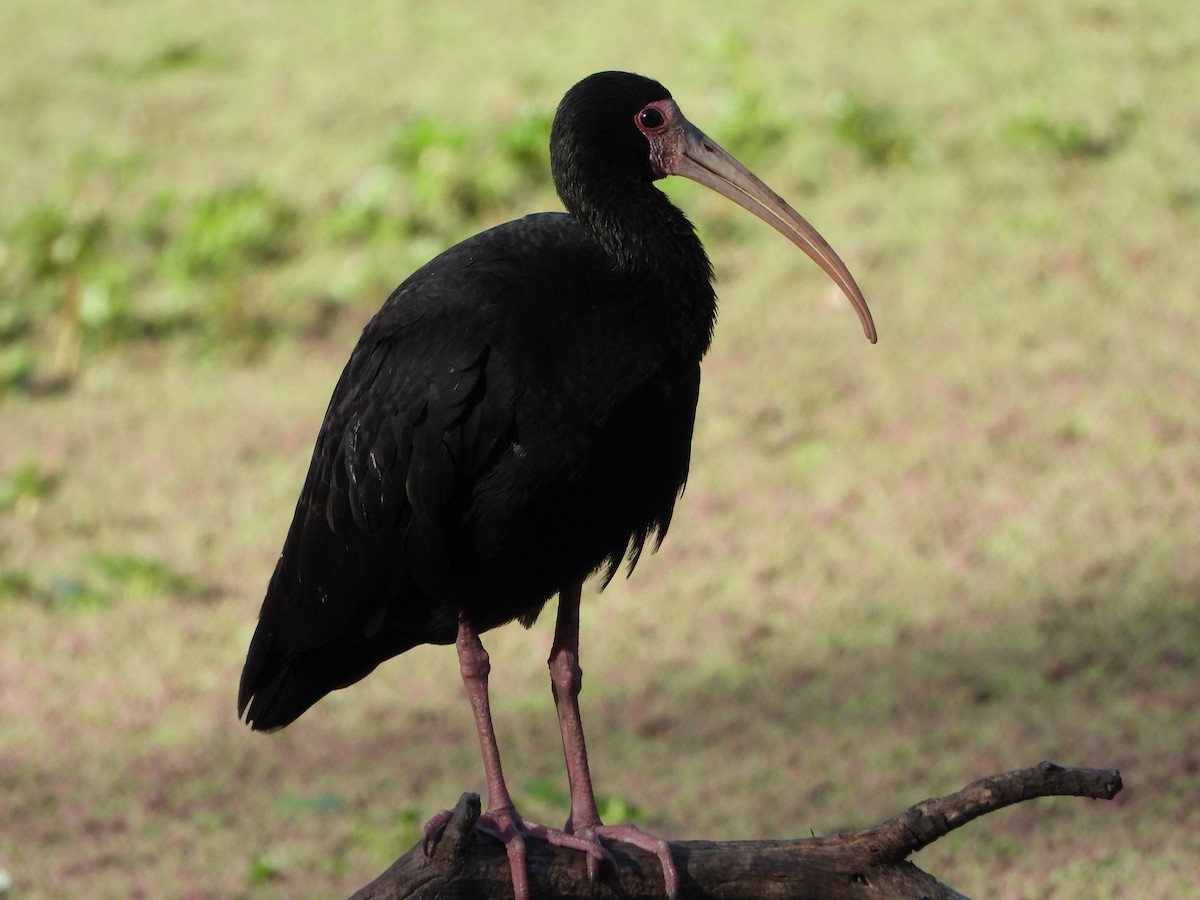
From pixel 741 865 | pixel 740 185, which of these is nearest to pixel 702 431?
pixel 740 185

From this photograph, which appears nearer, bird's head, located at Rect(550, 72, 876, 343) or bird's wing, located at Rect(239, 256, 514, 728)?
bird's wing, located at Rect(239, 256, 514, 728)

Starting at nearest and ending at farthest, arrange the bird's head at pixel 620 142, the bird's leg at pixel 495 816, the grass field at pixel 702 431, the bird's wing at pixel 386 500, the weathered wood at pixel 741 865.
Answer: the weathered wood at pixel 741 865 < the bird's leg at pixel 495 816 < the bird's wing at pixel 386 500 < the bird's head at pixel 620 142 < the grass field at pixel 702 431

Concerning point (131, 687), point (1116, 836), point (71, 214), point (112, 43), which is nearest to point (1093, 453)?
point (1116, 836)

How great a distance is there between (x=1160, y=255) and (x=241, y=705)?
5.79 m

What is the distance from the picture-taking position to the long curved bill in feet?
12.0

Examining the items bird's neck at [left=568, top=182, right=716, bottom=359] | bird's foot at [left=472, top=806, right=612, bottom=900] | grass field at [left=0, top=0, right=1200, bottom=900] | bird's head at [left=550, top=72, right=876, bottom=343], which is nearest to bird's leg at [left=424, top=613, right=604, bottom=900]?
bird's foot at [left=472, top=806, right=612, bottom=900]

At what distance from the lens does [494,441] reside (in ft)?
11.2

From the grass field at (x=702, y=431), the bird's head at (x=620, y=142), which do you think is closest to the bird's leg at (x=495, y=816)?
the bird's head at (x=620, y=142)

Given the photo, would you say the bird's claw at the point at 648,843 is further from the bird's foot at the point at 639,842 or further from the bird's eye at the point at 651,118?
the bird's eye at the point at 651,118

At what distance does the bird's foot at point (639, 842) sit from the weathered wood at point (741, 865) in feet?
0.07

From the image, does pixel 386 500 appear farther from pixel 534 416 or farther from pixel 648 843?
pixel 648 843

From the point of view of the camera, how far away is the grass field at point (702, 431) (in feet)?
17.6

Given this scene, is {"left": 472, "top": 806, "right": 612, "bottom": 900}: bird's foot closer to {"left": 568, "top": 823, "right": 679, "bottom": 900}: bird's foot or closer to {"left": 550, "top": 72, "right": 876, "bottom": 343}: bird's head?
{"left": 568, "top": 823, "right": 679, "bottom": 900}: bird's foot

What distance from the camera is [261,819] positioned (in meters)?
5.39
